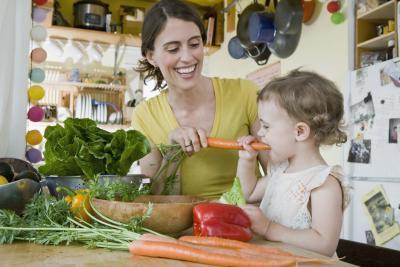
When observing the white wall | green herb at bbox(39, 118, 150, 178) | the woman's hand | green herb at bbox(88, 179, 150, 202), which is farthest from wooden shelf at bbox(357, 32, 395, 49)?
green herb at bbox(88, 179, 150, 202)

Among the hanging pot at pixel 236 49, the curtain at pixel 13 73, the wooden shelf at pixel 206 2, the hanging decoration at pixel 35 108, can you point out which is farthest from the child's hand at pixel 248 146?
the wooden shelf at pixel 206 2

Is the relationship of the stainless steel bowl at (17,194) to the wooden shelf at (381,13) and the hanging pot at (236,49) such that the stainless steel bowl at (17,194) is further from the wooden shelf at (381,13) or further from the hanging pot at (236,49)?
the hanging pot at (236,49)

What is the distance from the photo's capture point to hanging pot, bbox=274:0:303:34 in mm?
3655

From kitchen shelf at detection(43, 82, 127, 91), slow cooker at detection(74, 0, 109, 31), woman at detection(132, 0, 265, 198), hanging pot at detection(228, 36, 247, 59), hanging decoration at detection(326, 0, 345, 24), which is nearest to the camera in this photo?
woman at detection(132, 0, 265, 198)

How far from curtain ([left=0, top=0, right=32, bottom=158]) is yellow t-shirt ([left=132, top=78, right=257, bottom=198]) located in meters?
0.49

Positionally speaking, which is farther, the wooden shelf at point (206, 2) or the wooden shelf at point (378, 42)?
the wooden shelf at point (206, 2)

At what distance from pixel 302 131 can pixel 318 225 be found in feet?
0.98

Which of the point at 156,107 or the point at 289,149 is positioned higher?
the point at 156,107

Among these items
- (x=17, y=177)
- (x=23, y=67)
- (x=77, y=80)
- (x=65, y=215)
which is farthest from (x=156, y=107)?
(x=77, y=80)

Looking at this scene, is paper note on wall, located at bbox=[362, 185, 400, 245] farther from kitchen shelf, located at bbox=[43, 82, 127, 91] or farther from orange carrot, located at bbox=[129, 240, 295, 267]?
kitchen shelf, located at bbox=[43, 82, 127, 91]

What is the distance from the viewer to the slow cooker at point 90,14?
189 inches

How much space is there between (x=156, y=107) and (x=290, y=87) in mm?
635

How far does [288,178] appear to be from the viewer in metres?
1.32

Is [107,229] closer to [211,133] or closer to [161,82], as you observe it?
[211,133]
